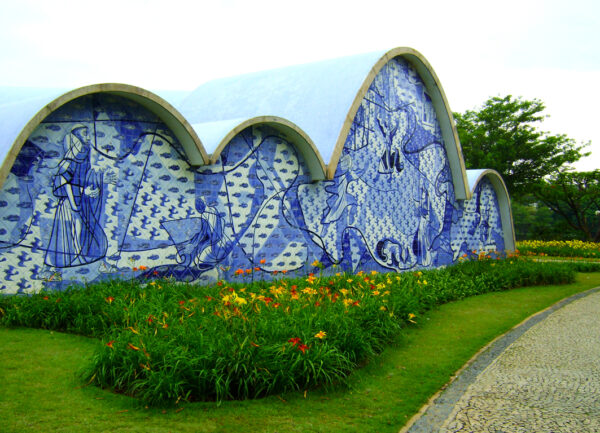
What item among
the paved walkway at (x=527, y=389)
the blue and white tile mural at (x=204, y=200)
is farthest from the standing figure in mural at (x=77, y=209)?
the paved walkway at (x=527, y=389)

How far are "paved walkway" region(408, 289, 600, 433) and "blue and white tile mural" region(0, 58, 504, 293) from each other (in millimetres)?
3643

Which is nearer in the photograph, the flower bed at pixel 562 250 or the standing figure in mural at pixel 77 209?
the standing figure in mural at pixel 77 209

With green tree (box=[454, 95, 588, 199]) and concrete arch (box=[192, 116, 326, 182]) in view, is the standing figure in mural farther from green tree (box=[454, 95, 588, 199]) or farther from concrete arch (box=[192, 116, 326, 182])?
green tree (box=[454, 95, 588, 199])

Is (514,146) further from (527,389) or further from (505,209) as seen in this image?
(527,389)

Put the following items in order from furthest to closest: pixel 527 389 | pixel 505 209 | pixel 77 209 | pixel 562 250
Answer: pixel 562 250
pixel 505 209
pixel 77 209
pixel 527 389

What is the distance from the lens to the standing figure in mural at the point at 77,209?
729 cm

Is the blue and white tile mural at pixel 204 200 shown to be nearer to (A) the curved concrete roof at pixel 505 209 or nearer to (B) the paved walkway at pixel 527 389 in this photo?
(B) the paved walkway at pixel 527 389

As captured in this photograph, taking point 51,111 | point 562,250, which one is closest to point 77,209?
point 51,111

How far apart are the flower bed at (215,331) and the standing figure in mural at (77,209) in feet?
1.64

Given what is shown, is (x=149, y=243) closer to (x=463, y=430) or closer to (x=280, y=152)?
(x=280, y=152)

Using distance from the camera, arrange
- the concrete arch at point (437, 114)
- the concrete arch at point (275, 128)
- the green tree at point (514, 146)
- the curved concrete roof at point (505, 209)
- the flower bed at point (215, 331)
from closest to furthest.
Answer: the flower bed at point (215, 331)
the concrete arch at point (275, 128)
the concrete arch at point (437, 114)
the curved concrete roof at point (505, 209)
the green tree at point (514, 146)

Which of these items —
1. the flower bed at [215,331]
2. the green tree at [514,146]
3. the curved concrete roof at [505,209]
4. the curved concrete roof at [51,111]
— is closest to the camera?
the flower bed at [215,331]

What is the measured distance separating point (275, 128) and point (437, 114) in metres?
6.61

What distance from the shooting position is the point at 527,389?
5.07 meters
